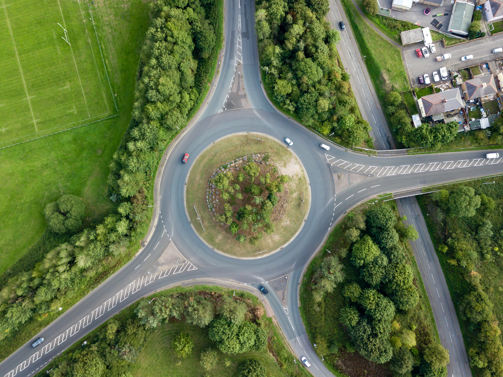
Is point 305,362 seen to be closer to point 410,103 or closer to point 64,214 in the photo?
point 64,214

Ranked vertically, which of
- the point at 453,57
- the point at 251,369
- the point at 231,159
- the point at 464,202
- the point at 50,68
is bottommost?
the point at 251,369

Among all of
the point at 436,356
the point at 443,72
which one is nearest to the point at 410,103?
the point at 443,72

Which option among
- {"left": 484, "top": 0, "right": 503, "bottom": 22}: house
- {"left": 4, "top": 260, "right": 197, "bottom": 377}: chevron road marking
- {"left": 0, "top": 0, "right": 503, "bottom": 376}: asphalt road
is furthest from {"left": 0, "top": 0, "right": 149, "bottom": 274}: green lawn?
{"left": 484, "top": 0, "right": 503, "bottom": 22}: house

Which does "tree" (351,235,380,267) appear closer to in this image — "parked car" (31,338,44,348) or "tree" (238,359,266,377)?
"tree" (238,359,266,377)

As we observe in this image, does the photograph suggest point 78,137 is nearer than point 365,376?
No

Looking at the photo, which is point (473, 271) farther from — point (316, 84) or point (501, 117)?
point (316, 84)

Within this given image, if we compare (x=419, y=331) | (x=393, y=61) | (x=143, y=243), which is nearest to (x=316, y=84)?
(x=393, y=61)

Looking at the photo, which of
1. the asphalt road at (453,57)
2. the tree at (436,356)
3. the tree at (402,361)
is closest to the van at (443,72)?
the asphalt road at (453,57)
